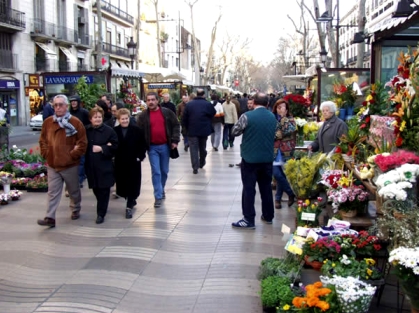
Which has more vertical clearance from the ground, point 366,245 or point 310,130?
point 310,130

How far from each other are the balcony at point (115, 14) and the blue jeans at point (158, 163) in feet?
130

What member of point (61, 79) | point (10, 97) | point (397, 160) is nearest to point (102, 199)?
point (397, 160)

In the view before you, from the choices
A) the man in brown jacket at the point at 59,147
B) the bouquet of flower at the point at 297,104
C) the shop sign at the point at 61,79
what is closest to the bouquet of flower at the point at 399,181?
the man in brown jacket at the point at 59,147

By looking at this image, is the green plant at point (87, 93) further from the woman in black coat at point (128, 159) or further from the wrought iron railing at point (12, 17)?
the wrought iron railing at point (12, 17)

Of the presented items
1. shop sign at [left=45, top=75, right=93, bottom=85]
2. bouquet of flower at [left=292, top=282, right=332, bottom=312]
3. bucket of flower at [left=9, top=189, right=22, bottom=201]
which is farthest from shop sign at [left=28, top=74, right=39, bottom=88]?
bouquet of flower at [left=292, top=282, right=332, bottom=312]

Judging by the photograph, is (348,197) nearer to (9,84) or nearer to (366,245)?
(366,245)

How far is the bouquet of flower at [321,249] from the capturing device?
170 inches

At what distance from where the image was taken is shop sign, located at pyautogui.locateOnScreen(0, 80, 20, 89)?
31.2 metres

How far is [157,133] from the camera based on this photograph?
7914 millimetres

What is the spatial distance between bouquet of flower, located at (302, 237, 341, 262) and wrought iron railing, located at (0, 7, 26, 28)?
102 feet

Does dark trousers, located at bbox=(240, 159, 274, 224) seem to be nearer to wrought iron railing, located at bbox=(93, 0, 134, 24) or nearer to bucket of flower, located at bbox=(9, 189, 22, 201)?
bucket of flower, located at bbox=(9, 189, 22, 201)

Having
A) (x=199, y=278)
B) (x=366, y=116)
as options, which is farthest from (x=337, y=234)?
(x=366, y=116)

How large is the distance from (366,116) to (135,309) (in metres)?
4.06

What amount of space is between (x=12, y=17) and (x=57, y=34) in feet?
19.3
